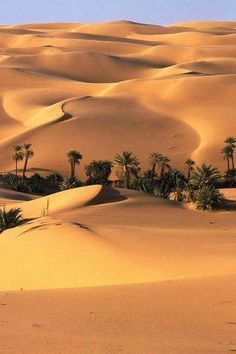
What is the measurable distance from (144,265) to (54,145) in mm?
39758

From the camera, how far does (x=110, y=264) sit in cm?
1198

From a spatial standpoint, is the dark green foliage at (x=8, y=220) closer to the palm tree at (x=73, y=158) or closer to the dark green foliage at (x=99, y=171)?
the dark green foliage at (x=99, y=171)

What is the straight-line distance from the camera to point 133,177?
1476 inches

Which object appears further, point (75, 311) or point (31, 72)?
point (31, 72)

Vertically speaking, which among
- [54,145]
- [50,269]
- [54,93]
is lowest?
[50,269]

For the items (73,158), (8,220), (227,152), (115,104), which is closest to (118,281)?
(8,220)

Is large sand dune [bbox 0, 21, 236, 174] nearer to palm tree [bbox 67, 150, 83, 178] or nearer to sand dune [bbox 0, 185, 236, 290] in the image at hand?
palm tree [bbox 67, 150, 83, 178]

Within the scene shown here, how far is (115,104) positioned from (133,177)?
23.1 meters

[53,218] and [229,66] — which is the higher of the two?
[229,66]

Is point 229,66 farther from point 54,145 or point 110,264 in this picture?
point 110,264

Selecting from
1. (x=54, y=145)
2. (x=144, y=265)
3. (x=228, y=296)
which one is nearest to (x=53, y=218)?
(x=144, y=265)

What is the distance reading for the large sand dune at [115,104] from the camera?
50.5 meters

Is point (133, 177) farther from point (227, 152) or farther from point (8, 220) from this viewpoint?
point (8, 220)

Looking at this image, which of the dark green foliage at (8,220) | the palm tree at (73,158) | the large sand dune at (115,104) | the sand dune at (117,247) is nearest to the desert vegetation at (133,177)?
the palm tree at (73,158)
